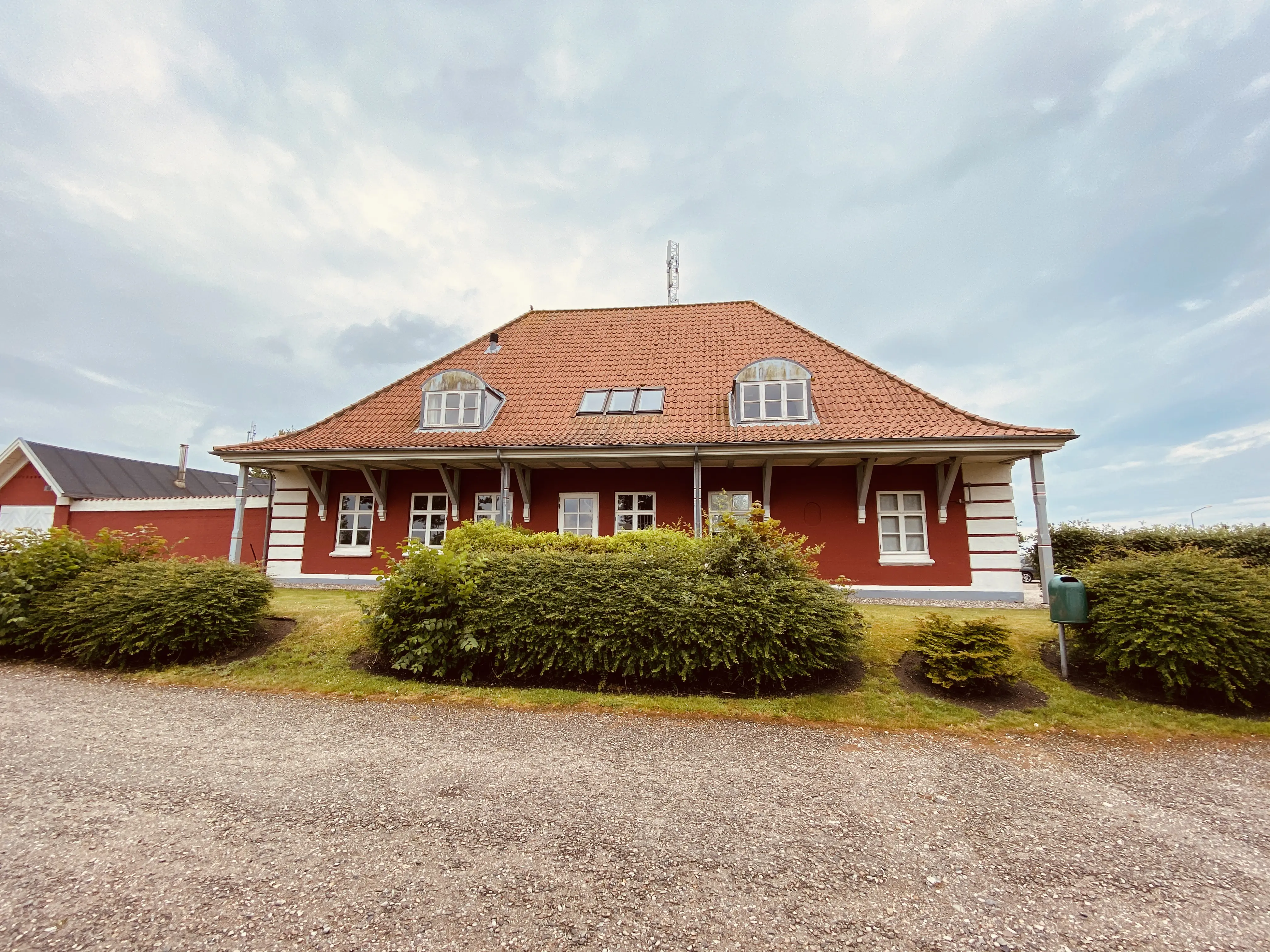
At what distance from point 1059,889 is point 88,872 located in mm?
5221

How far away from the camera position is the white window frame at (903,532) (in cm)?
1184

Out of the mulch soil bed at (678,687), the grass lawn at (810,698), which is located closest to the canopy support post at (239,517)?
the grass lawn at (810,698)

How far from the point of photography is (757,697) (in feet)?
19.7

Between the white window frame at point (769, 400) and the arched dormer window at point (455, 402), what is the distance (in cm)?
607

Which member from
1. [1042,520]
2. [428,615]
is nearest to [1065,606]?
[1042,520]

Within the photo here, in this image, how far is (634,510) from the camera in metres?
13.1

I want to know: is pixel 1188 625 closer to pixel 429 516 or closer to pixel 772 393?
pixel 772 393

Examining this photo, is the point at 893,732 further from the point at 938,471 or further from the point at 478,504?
the point at 478,504

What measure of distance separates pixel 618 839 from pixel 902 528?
35.2ft

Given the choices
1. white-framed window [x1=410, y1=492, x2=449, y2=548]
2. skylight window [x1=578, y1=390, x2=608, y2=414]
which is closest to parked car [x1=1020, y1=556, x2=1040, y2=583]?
skylight window [x1=578, y1=390, x2=608, y2=414]

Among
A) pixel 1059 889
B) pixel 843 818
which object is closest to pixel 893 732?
pixel 843 818

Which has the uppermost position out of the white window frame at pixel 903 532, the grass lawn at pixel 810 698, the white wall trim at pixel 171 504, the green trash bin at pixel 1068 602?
the white wall trim at pixel 171 504

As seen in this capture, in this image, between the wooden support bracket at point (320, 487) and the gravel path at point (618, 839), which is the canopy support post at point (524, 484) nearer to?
the wooden support bracket at point (320, 487)

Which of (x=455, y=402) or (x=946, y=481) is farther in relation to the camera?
(x=455, y=402)
